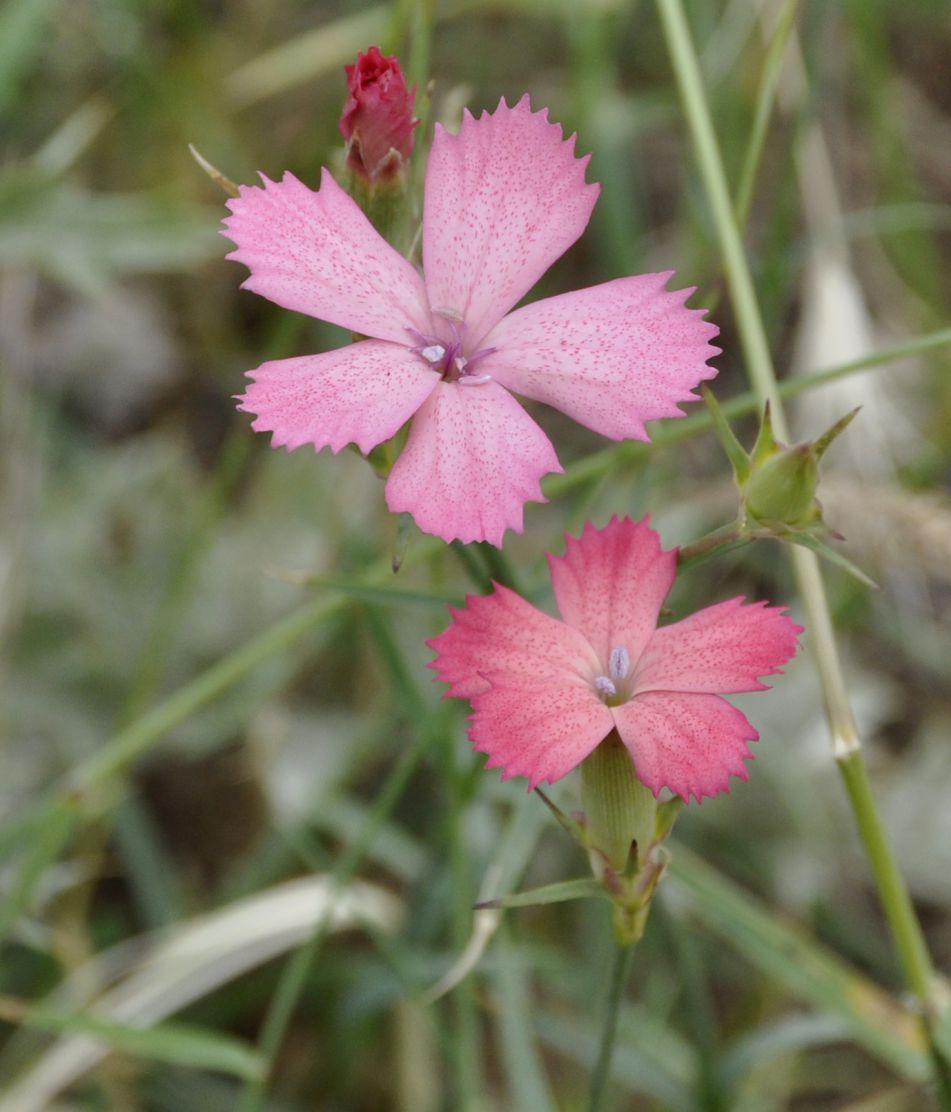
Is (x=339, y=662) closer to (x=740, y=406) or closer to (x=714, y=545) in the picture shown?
(x=740, y=406)

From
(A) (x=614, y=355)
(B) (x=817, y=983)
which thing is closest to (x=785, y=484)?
(A) (x=614, y=355)

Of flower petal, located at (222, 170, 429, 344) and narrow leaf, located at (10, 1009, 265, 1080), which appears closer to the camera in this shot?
flower petal, located at (222, 170, 429, 344)

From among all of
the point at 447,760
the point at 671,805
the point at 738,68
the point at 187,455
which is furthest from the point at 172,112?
the point at 671,805

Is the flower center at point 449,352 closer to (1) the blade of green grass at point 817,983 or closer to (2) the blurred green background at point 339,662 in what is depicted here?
(2) the blurred green background at point 339,662

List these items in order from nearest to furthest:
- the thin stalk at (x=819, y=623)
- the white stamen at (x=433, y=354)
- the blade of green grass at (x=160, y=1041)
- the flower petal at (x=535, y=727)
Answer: the flower petal at (x=535, y=727), the white stamen at (x=433, y=354), the thin stalk at (x=819, y=623), the blade of green grass at (x=160, y=1041)

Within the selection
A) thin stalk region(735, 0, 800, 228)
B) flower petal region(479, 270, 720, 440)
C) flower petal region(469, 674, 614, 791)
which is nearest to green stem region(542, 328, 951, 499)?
thin stalk region(735, 0, 800, 228)

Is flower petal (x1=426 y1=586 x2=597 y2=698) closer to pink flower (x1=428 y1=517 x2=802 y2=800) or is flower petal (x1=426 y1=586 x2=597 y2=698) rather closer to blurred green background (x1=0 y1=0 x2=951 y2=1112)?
pink flower (x1=428 y1=517 x2=802 y2=800)

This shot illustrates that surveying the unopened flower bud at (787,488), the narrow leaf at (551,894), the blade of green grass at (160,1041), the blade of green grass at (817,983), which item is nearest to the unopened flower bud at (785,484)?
the unopened flower bud at (787,488)

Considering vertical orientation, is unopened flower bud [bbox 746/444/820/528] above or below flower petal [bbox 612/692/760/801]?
above
